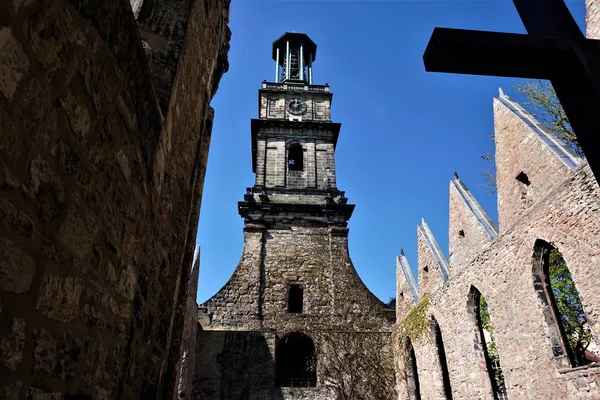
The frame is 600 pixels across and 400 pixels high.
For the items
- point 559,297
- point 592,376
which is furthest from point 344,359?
point 592,376

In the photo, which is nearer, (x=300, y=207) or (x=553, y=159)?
(x=553, y=159)

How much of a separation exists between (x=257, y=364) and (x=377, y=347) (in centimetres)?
433

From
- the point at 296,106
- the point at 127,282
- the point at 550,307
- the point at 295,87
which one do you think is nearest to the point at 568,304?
the point at 550,307

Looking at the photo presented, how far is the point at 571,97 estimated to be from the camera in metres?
1.94

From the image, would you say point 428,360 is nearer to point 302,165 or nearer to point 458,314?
point 458,314

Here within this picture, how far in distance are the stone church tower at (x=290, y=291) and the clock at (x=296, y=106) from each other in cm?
14

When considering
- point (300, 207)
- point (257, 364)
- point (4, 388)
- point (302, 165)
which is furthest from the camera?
point (302, 165)

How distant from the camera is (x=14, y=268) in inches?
51.9

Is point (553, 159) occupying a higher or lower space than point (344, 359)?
higher

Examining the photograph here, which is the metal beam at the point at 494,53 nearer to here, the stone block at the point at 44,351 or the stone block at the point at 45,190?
the stone block at the point at 45,190

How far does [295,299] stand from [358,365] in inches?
147

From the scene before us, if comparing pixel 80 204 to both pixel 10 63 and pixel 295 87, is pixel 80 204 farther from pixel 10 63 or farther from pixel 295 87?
pixel 295 87

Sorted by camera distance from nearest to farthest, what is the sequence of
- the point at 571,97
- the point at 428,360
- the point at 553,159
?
the point at 571,97, the point at 553,159, the point at 428,360

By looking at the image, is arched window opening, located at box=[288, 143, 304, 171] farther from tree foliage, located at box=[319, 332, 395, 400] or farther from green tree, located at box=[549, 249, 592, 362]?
green tree, located at box=[549, 249, 592, 362]
